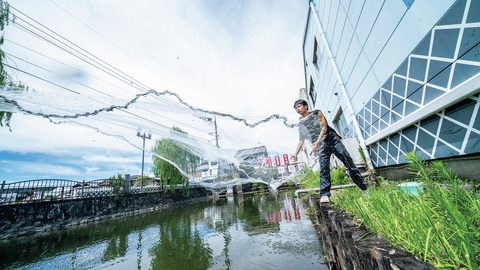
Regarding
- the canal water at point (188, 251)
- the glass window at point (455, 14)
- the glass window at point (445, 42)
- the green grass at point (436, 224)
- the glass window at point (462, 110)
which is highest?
the glass window at point (455, 14)

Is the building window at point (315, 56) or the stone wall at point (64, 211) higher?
the building window at point (315, 56)

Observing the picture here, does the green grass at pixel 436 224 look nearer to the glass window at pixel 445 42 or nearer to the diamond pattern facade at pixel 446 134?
the diamond pattern facade at pixel 446 134

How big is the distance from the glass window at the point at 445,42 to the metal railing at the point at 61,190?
1559 centimetres

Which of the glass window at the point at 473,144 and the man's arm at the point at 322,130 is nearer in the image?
the glass window at the point at 473,144

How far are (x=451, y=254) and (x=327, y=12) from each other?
8341 millimetres

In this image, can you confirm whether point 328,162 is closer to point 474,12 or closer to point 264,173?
point 474,12

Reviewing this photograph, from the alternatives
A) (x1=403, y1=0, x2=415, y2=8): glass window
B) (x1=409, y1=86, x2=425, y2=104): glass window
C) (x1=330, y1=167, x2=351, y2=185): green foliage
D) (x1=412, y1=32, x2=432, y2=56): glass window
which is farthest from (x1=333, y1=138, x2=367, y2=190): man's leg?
(x1=330, y1=167, x2=351, y2=185): green foliage

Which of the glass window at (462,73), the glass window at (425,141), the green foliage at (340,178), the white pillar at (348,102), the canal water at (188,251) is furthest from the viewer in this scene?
the white pillar at (348,102)

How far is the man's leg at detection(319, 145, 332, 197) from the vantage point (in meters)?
3.24

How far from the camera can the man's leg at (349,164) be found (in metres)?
3.25

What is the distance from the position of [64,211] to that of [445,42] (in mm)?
16102

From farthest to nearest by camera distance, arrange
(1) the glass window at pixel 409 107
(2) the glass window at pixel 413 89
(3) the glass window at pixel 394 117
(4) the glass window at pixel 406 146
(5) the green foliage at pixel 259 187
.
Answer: (5) the green foliage at pixel 259 187 → (3) the glass window at pixel 394 117 → (4) the glass window at pixel 406 146 → (1) the glass window at pixel 409 107 → (2) the glass window at pixel 413 89

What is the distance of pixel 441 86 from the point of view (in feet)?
9.99

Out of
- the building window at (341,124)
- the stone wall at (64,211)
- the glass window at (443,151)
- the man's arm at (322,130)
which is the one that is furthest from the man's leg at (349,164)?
the stone wall at (64,211)
